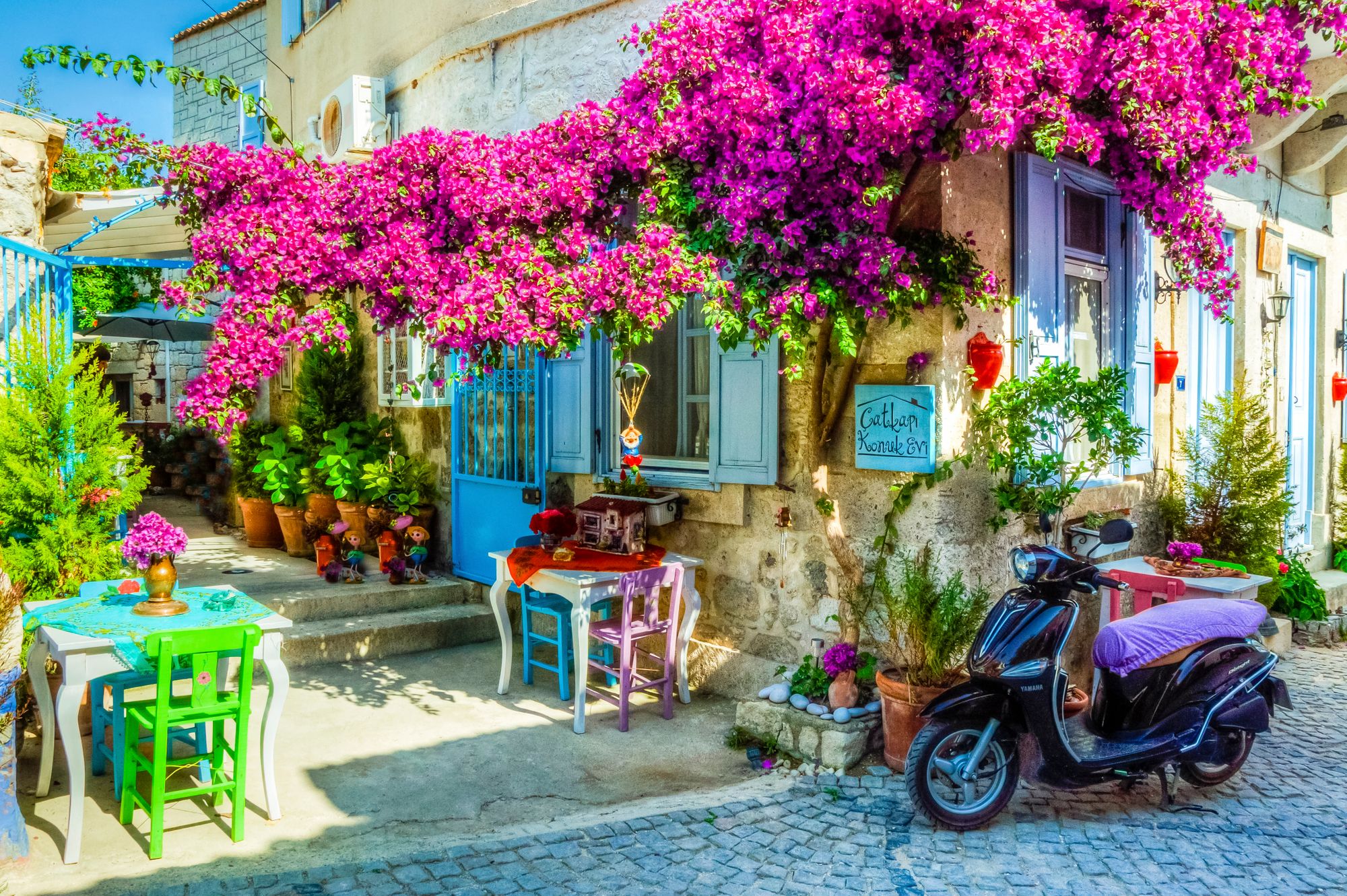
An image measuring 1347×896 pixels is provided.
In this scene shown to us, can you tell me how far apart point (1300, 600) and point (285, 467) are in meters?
8.44

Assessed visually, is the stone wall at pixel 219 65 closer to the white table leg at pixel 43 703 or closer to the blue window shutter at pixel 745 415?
the blue window shutter at pixel 745 415

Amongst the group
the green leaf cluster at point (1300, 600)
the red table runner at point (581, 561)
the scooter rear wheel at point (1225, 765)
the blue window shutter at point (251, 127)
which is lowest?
the scooter rear wheel at point (1225, 765)

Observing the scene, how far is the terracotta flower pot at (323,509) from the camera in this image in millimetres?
8766

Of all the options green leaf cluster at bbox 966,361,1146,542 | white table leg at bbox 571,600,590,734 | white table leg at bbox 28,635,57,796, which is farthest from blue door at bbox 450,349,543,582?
white table leg at bbox 28,635,57,796

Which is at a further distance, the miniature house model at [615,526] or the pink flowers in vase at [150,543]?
the miniature house model at [615,526]

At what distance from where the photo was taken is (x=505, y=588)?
6000mm

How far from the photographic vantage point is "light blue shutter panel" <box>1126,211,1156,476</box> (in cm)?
623

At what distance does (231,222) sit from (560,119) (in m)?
1.65

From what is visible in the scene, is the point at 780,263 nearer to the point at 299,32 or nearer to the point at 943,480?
the point at 943,480

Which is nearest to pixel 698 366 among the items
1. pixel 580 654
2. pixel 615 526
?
pixel 615 526

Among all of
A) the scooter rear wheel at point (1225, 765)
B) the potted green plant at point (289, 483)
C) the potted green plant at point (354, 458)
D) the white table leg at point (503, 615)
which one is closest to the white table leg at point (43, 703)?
the white table leg at point (503, 615)

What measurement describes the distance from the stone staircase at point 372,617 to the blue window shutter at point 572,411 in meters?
1.40

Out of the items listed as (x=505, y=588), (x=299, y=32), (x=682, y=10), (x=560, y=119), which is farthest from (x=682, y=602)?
(x=299, y=32)

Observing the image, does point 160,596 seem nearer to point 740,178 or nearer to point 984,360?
point 740,178
